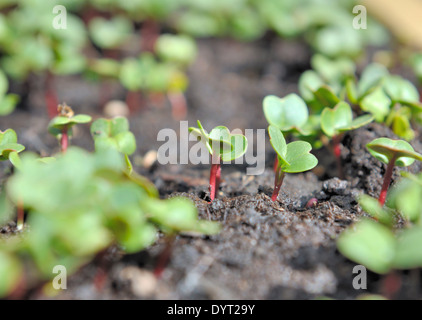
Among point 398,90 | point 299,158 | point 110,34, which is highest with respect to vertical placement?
point 110,34

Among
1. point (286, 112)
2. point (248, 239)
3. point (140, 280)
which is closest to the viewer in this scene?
point (140, 280)

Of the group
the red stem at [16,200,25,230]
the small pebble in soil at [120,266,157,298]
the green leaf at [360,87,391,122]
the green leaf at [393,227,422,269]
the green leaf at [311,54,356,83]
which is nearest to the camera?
the green leaf at [393,227,422,269]

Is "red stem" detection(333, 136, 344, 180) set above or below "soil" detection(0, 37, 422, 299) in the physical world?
above

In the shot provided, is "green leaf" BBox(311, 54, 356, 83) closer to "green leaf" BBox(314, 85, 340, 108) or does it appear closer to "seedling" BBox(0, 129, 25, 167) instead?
"green leaf" BBox(314, 85, 340, 108)

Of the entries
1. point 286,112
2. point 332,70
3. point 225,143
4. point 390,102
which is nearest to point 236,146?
point 225,143

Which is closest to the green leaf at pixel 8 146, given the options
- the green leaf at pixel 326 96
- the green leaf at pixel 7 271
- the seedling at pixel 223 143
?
the green leaf at pixel 7 271

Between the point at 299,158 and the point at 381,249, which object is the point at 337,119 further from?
Answer: the point at 381,249

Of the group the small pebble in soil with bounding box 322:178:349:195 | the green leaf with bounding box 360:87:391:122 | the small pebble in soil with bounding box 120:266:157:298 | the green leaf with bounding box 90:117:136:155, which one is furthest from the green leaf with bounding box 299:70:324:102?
the small pebble in soil with bounding box 120:266:157:298

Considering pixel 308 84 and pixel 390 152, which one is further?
pixel 308 84
